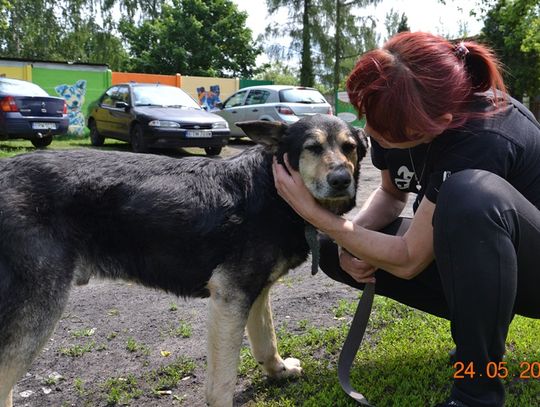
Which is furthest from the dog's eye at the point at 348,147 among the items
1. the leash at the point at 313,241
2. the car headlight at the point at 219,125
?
the car headlight at the point at 219,125

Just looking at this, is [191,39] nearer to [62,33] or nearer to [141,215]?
[62,33]

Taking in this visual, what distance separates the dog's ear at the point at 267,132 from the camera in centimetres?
267

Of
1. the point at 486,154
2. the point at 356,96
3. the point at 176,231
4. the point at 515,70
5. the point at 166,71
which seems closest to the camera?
the point at 486,154

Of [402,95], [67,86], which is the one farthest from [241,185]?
[67,86]

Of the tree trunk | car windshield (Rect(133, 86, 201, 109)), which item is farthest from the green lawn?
the tree trunk

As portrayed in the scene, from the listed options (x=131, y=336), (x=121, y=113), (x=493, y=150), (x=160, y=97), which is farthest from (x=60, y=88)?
(x=493, y=150)

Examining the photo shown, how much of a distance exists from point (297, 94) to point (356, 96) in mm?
12097

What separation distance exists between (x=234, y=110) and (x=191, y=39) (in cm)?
2262

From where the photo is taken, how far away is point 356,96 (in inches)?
87.2

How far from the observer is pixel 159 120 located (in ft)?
36.3

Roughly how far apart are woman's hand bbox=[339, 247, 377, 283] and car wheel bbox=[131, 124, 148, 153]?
9.14 meters

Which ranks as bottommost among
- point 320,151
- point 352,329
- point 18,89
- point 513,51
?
point 352,329

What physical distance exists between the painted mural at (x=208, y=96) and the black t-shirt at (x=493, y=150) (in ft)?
72.8

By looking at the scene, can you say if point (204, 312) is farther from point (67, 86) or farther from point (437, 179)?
point (67, 86)
